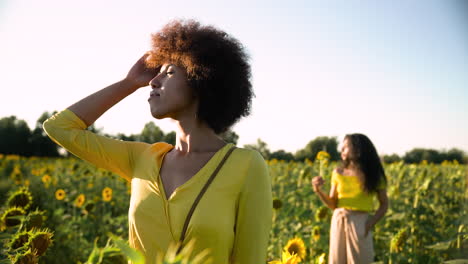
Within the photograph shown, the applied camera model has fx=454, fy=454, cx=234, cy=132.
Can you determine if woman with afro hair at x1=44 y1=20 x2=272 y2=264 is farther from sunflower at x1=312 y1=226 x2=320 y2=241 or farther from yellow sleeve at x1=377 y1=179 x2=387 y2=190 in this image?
sunflower at x1=312 y1=226 x2=320 y2=241

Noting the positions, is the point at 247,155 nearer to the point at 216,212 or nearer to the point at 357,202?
the point at 216,212

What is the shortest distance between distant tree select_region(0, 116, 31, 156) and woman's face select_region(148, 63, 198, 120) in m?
25.4

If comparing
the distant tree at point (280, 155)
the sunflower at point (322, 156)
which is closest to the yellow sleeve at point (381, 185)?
the sunflower at point (322, 156)

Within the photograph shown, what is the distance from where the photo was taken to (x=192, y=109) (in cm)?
152

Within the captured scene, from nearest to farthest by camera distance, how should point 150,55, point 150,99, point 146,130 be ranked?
point 150,99 < point 150,55 < point 146,130

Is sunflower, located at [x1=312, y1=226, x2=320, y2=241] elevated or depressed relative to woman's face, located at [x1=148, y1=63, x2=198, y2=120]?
depressed

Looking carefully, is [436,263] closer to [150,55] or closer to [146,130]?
[150,55]

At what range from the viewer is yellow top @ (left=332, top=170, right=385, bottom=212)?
352 cm

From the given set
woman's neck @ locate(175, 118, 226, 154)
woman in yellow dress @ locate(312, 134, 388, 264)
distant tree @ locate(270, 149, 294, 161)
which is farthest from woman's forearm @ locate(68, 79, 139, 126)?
distant tree @ locate(270, 149, 294, 161)

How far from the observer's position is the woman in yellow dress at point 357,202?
3.48 meters

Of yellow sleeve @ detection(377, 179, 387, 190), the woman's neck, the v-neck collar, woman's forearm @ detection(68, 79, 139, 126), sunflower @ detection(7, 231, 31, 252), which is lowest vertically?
yellow sleeve @ detection(377, 179, 387, 190)

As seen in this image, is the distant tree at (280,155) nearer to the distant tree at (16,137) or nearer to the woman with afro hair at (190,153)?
the woman with afro hair at (190,153)

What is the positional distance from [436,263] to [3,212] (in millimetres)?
3633

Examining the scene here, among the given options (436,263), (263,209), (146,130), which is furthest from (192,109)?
(146,130)
